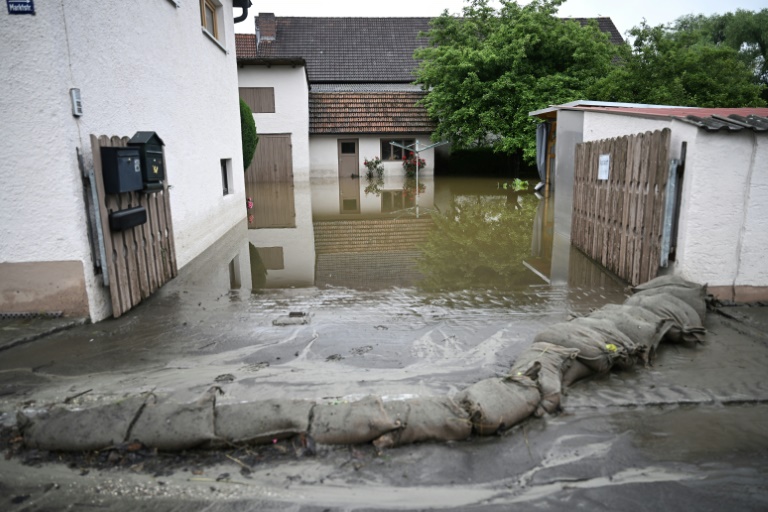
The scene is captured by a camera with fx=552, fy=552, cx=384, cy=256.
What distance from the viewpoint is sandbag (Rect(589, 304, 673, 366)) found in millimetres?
4130

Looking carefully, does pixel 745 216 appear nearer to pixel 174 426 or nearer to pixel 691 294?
pixel 691 294

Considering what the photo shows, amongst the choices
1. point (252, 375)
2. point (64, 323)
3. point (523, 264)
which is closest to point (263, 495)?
point (252, 375)

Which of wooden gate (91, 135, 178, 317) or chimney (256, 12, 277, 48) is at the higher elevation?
chimney (256, 12, 277, 48)

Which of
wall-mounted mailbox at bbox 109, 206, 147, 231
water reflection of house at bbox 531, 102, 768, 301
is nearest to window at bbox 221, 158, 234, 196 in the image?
wall-mounted mailbox at bbox 109, 206, 147, 231

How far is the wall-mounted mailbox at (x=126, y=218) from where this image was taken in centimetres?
516

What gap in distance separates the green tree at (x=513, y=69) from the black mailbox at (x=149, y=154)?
1623cm

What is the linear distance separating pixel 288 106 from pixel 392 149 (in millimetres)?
5238

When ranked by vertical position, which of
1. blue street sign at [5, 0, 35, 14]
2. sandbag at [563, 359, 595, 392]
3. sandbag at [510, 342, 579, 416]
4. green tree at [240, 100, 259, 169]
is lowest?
sandbag at [563, 359, 595, 392]

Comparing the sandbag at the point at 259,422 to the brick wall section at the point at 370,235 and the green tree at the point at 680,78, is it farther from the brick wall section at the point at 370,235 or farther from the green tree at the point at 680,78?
the green tree at the point at 680,78

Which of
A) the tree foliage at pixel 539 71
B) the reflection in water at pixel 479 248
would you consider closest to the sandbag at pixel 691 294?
the reflection in water at pixel 479 248

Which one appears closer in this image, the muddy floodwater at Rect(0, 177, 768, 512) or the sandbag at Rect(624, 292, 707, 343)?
the muddy floodwater at Rect(0, 177, 768, 512)

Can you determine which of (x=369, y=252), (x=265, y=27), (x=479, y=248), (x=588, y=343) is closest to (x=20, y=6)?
(x=588, y=343)

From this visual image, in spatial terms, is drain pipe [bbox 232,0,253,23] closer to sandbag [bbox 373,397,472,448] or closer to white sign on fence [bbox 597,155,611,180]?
white sign on fence [bbox 597,155,611,180]

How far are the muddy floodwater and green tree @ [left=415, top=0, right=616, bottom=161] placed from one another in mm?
14146
